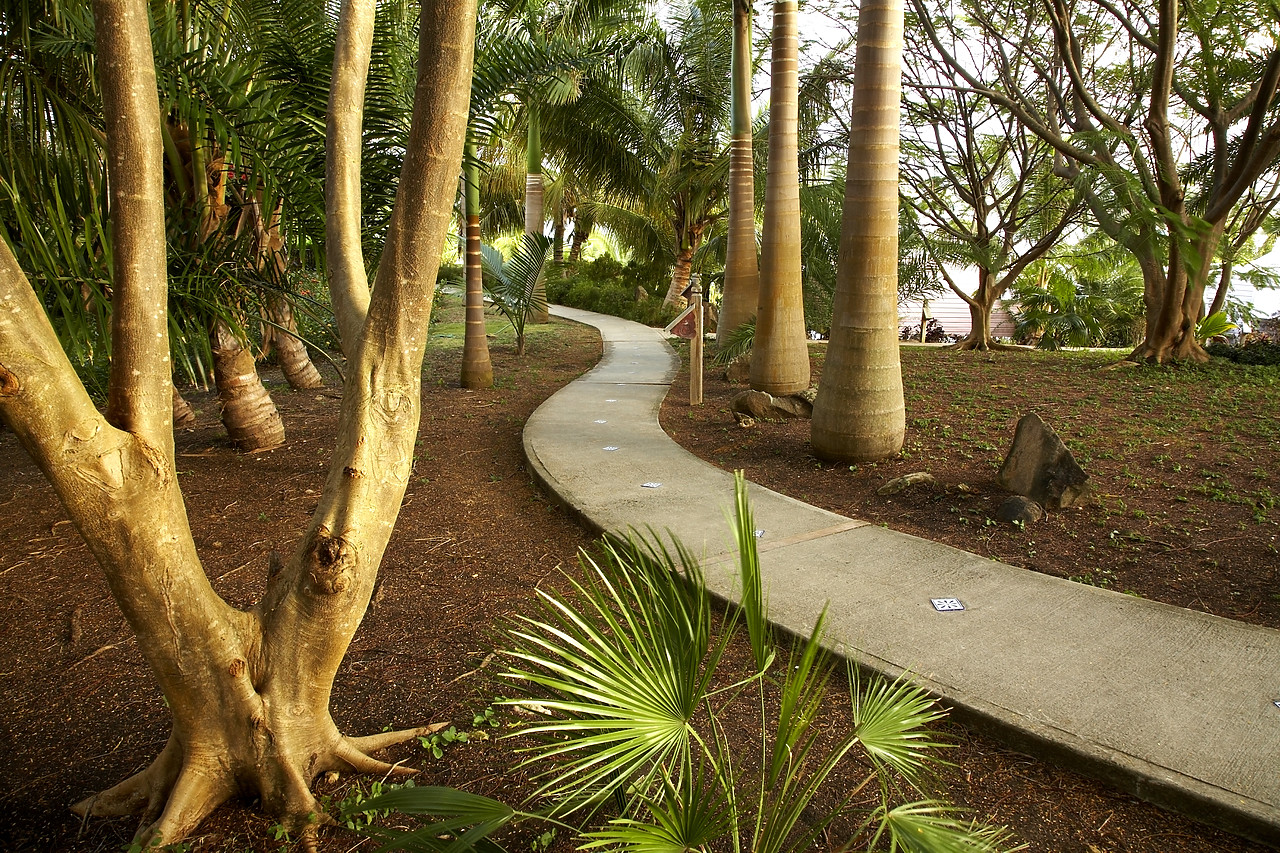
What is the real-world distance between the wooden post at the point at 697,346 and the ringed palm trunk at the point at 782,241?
598 mm

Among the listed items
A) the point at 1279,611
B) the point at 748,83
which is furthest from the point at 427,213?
the point at 748,83

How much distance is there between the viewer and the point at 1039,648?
10.2 ft

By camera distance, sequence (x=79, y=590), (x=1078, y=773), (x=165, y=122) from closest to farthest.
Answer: (x=1078, y=773), (x=79, y=590), (x=165, y=122)

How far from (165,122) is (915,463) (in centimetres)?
560

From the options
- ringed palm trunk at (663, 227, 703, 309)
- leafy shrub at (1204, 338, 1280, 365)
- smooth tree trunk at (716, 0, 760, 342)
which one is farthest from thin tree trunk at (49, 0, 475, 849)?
ringed palm trunk at (663, 227, 703, 309)

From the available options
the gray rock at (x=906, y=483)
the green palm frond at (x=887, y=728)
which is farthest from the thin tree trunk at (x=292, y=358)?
the green palm frond at (x=887, y=728)

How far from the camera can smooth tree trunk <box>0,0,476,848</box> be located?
2.04 meters

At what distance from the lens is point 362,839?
2.24 metres

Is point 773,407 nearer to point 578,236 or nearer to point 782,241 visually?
point 782,241

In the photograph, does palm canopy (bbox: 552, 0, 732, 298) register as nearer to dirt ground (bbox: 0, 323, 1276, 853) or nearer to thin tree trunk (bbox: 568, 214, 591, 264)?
thin tree trunk (bbox: 568, 214, 591, 264)

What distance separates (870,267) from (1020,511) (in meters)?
1.97

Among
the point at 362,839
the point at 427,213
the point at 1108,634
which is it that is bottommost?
the point at 362,839

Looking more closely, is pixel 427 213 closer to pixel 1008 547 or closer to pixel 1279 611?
pixel 1008 547

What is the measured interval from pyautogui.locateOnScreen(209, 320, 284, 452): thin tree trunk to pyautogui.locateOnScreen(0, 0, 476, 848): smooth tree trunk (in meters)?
4.00
